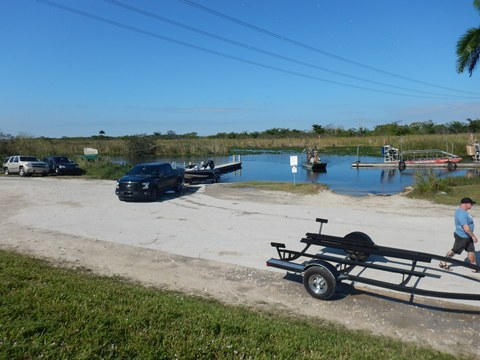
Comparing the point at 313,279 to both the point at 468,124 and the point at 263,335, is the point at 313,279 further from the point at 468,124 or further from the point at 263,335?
the point at 468,124

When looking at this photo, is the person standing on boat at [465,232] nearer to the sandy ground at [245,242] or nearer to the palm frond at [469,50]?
the sandy ground at [245,242]

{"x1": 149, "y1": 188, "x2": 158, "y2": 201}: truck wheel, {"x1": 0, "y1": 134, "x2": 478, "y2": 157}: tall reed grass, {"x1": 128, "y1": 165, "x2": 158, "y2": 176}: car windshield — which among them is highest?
{"x1": 0, "y1": 134, "x2": 478, "y2": 157}: tall reed grass

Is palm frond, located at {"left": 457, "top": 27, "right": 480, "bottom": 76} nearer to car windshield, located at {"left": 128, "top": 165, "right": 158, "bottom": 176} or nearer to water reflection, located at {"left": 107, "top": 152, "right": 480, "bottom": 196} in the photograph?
water reflection, located at {"left": 107, "top": 152, "right": 480, "bottom": 196}

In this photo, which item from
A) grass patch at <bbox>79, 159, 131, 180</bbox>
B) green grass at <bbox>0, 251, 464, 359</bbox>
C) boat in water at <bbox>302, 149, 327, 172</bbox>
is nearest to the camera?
green grass at <bbox>0, 251, 464, 359</bbox>

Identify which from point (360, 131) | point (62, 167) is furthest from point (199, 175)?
point (360, 131)

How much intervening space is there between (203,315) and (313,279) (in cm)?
238

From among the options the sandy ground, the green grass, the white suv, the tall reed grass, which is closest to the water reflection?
the sandy ground

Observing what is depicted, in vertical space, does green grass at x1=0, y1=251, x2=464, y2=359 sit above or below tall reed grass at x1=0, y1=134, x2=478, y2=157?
below

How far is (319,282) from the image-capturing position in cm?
672

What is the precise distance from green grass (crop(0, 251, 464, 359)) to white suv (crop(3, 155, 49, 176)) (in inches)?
1207

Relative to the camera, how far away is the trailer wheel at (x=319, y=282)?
21.3 feet

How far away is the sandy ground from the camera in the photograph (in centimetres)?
612

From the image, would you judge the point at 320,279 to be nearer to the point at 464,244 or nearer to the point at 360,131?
the point at 464,244

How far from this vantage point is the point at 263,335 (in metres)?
4.69
